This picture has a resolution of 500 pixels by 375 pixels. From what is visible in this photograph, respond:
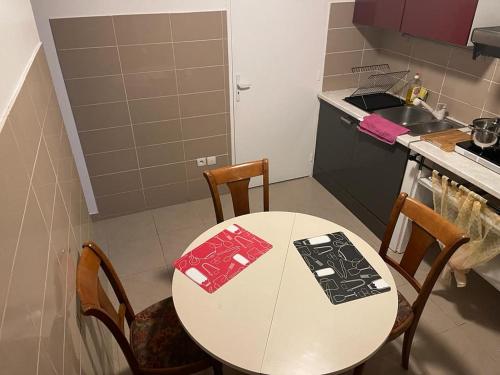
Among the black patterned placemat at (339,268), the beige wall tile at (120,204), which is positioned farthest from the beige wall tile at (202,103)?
the black patterned placemat at (339,268)

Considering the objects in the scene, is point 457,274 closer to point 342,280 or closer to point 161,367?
point 342,280

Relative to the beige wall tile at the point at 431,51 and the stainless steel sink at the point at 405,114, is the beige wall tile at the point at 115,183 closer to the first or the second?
the stainless steel sink at the point at 405,114

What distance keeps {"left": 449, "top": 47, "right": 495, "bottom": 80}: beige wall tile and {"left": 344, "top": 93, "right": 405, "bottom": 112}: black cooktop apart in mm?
479

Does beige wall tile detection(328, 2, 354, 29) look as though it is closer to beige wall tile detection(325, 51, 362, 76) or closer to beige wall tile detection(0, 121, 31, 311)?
beige wall tile detection(325, 51, 362, 76)

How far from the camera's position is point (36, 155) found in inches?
45.5

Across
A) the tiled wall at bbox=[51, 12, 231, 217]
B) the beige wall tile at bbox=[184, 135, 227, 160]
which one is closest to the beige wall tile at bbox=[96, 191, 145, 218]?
the tiled wall at bbox=[51, 12, 231, 217]

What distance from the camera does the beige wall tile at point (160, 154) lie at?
117 inches

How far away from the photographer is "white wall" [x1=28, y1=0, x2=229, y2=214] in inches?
90.2

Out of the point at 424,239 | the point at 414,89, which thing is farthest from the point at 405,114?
the point at 424,239

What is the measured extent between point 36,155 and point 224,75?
195cm

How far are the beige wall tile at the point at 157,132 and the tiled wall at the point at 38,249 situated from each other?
116 cm

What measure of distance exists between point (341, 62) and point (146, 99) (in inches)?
65.7

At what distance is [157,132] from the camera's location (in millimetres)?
2918

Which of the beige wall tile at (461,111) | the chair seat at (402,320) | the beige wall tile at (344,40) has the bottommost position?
the chair seat at (402,320)
